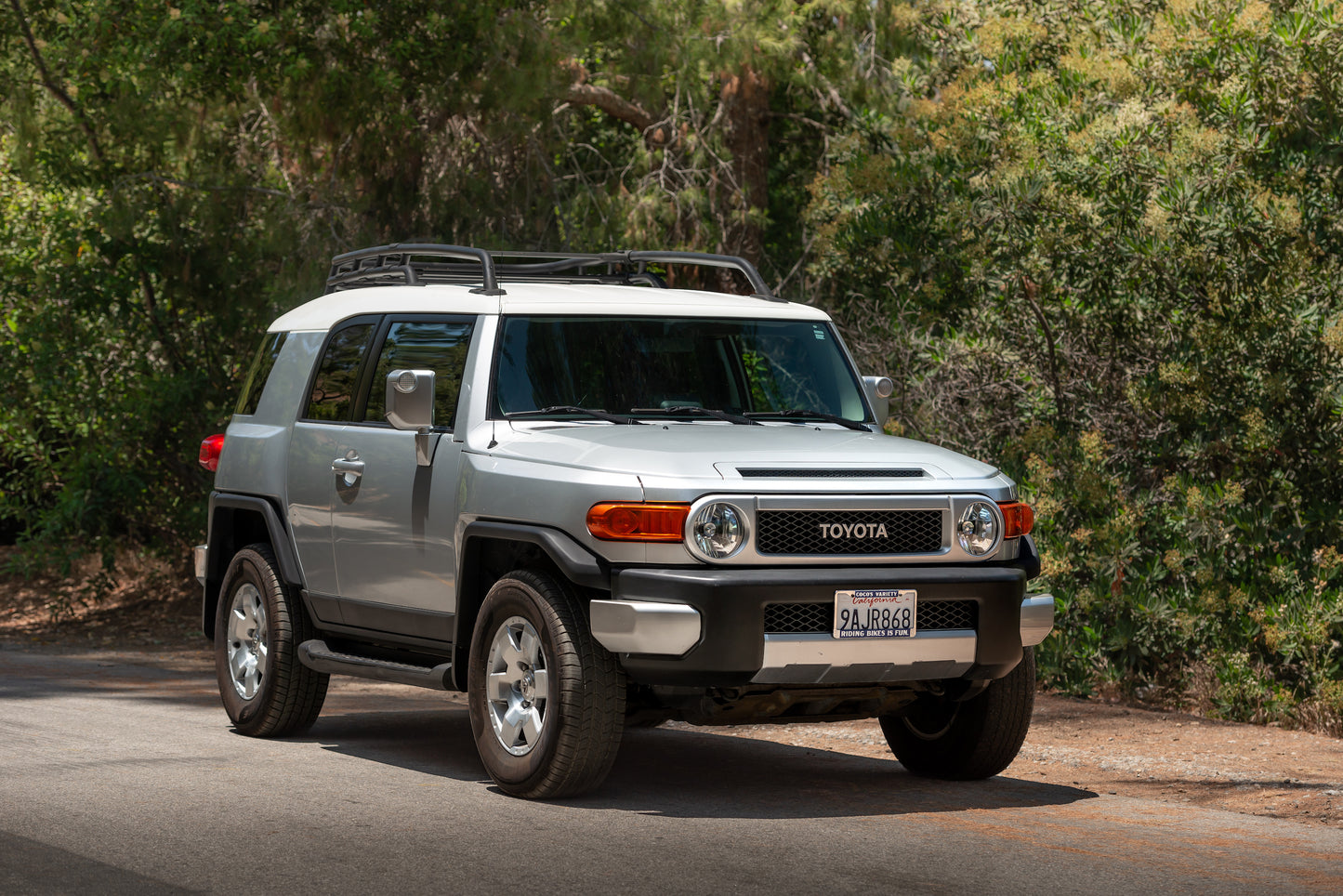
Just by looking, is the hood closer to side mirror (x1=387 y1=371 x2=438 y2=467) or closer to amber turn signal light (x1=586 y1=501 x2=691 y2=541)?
amber turn signal light (x1=586 y1=501 x2=691 y2=541)

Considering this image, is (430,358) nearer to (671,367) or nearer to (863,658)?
(671,367)

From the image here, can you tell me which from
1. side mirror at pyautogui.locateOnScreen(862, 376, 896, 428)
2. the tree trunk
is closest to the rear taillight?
side mirror at pyautogui.locateOnScreen(862, 376, 896, 428)

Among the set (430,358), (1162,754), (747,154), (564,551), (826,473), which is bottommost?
(1162,754)

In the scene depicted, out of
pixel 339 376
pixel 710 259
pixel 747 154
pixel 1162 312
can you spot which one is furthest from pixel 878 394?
pixel 747 154

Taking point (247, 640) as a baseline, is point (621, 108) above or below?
above

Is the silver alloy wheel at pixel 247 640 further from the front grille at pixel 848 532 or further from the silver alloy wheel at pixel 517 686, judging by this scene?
the front grille at pixel 848 532

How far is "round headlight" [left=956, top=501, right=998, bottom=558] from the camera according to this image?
297 inches

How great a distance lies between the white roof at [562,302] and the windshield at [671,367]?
0.05 metres

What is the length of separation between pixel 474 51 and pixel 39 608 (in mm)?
7206

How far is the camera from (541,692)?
7.50 metres

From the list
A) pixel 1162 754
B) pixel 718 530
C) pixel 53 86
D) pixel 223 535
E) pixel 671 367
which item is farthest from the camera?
pixel 53 86

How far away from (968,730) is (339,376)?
141 inches

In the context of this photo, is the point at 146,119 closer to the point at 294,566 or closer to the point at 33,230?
the point at 33,230

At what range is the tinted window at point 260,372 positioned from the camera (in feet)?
33.2
